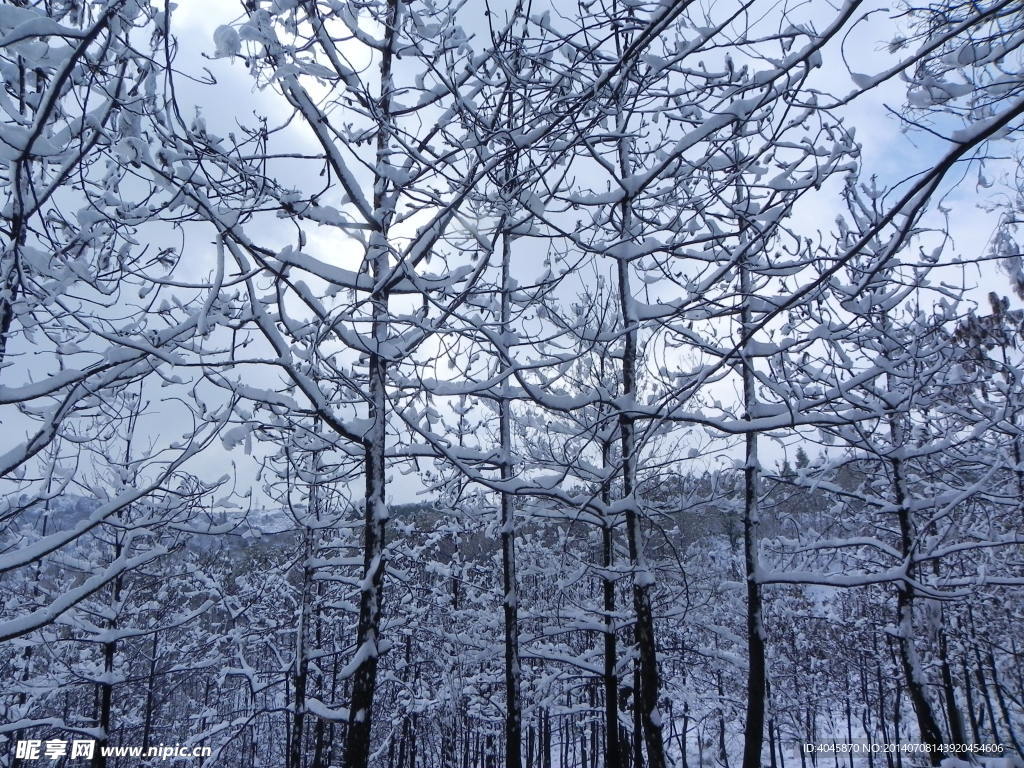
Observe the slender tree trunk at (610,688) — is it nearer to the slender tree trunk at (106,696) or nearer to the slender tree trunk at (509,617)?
the slender tree trunk at (509,617)

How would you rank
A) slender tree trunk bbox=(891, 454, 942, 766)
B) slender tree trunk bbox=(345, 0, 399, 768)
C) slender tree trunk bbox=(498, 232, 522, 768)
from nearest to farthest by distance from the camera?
1. slender tree trunk bbox=(345, 0, 399, 768)
2. slender tree trunk bbox=(891, 454, 942, 766)
3. slender tree trunk bbox=(498, 232, 522, 768)

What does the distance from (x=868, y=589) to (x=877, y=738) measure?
91.8ft

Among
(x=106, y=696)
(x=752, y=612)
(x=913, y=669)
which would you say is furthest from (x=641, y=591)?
(x=106, y=696)

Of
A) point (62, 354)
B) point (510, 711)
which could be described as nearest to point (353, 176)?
point (62, 354)

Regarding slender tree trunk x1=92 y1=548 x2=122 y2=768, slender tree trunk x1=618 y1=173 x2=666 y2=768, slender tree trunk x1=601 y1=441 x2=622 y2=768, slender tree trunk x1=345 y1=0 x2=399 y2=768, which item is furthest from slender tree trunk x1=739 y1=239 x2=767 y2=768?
slender tree trunk x1=92 y1=548 x2=122 y2=768

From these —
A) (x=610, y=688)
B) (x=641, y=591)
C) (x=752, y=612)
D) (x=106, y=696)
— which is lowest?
(x=106, y=696)

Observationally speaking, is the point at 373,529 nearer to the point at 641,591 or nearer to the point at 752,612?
the point at 641,591

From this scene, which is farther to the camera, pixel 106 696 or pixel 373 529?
pixel 106 696

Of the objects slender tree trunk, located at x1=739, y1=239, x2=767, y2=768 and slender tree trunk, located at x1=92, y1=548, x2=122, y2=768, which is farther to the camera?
slender tree trunk, located at x1=92, y1=548, x2=122, y2=768

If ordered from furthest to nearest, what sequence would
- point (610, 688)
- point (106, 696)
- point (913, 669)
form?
point (106, 696) < point (610, 688) < point (913, 669)

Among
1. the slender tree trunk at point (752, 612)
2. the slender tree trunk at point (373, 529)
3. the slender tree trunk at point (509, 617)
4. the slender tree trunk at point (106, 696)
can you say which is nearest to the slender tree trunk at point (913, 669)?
the slender tree trunk at point (752, 612)

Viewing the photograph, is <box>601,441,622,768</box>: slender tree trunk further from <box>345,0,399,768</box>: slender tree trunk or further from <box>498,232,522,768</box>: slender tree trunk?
<box>345,0,399,768</box>: slender tree trunk

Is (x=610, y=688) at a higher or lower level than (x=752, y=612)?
lower

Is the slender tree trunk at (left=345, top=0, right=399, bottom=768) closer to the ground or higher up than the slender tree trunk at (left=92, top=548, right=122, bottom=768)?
higher up
